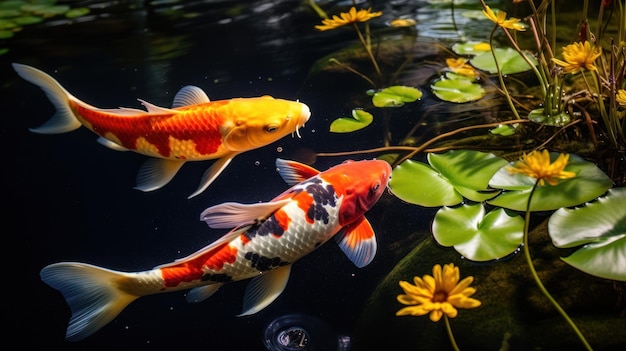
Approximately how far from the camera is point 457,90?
133 cm

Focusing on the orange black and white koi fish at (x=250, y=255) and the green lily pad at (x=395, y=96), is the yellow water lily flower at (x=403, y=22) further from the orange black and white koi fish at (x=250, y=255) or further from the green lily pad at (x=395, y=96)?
the orange black and white koi fish at (x=250, y=255)

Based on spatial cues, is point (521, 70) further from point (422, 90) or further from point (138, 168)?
point (138, 168)

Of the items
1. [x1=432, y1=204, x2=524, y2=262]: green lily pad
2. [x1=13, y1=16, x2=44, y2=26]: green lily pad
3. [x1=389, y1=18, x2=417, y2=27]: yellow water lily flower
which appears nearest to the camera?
[x1=432, y1=204, x2=524, y2=262]: green lily pad

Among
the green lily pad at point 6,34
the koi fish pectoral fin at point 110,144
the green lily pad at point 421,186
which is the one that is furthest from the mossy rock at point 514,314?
the green lily pad at point 6,34

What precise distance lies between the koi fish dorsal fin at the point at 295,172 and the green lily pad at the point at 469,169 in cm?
25

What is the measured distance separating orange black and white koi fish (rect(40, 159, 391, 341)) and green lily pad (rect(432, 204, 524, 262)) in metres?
0.13

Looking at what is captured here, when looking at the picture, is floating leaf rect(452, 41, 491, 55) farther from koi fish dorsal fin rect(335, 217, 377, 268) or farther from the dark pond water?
koi fish dorsal fin rect(335, 217, 377, 268)

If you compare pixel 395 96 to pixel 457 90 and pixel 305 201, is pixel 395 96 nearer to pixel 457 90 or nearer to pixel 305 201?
pixel 457 90

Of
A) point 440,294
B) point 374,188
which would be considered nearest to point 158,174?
point 374,188

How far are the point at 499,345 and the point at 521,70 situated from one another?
819mm

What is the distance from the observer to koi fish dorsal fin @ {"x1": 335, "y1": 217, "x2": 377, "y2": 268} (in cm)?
90

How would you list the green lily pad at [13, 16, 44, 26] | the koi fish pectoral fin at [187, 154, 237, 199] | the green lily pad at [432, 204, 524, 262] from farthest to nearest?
the green lily pad at [13, 16, 44, 26], the koi fish pectoral fin at [187, 154, 237, 199], the green lily pad at [432, 204, 524, 262]

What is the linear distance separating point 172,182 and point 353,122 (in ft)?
1.46

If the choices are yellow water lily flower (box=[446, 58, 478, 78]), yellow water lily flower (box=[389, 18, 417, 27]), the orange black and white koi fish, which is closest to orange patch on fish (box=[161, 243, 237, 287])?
the orange black and white koi fish
